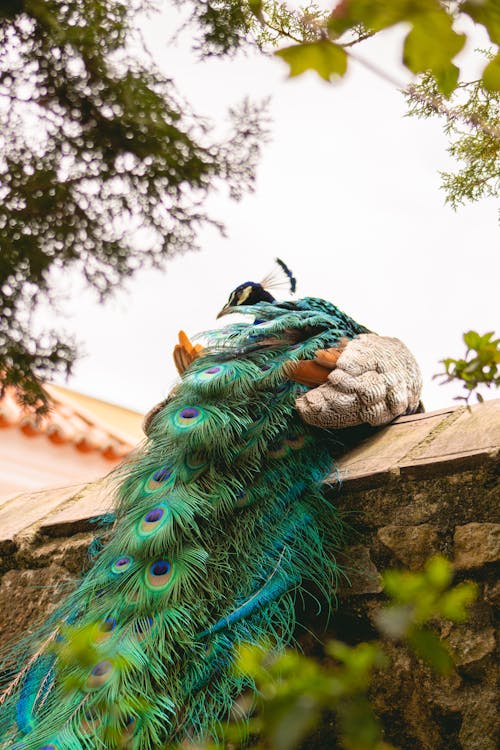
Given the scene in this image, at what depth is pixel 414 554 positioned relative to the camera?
5.88 feet

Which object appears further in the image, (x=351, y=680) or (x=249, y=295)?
(x=249, y=295)

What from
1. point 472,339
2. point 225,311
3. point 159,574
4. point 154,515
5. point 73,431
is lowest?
point 159,574

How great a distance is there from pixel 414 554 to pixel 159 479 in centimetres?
65

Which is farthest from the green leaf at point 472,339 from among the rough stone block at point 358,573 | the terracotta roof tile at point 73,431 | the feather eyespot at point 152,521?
the terracotta roof tile at point 73,431

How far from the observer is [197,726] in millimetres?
1554

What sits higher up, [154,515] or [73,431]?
[73,431]

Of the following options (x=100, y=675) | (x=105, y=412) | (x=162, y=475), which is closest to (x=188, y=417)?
(x=162, y=475)

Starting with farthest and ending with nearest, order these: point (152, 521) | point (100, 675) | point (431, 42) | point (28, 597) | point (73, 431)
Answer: point (73, 431), point (28, 597), point (152, 521), point (100, 675), point (431, 42)

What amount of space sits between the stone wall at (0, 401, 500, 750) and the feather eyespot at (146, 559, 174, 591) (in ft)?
1.07

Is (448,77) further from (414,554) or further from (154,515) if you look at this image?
(154,515)

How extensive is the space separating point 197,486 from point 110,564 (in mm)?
266

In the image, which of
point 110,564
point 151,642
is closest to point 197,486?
point 110,564

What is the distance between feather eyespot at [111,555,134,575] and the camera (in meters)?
1.87

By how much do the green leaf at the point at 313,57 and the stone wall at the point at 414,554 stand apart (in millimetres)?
1228
